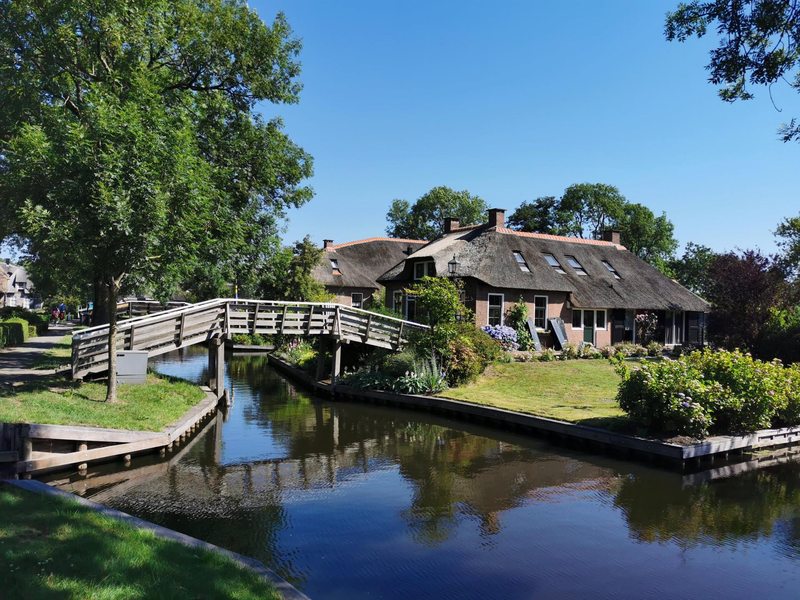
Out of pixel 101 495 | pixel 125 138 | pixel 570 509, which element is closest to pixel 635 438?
pixel 570 509

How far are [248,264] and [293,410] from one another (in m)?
6.48

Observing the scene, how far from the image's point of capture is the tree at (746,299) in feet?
84.7

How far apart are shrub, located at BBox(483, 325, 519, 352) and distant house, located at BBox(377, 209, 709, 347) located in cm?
106

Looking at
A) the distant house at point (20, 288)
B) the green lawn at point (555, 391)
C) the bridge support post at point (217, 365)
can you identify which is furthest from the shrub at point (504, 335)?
the distant house at point (20, 288)

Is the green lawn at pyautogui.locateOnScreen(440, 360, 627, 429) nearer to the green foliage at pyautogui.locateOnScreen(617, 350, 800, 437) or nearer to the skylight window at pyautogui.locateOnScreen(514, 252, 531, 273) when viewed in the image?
the green foliage at pyautogui.locateOnScreen(617, 350, 800, 437)

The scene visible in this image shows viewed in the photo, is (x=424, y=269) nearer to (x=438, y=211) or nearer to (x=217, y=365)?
(x=217, y=365)

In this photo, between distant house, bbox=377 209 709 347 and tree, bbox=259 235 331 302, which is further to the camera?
tree, bbox=259 235 331 302

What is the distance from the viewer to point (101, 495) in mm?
9477

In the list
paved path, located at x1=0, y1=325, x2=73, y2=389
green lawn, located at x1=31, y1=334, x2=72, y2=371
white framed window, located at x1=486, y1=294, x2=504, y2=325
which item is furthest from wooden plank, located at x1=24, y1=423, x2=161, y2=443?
white framed window, located at x1=486, y1=294, x2=504, y2=325

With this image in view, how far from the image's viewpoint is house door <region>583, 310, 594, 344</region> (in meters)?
29.3

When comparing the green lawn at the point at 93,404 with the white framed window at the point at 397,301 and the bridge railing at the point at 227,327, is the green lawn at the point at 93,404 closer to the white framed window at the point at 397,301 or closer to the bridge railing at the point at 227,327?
the bridge railing at the point at 227,327

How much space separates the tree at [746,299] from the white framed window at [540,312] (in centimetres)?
772

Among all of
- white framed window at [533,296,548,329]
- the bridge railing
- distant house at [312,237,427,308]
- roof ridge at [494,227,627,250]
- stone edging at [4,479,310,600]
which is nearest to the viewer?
stone edging at [4,479,310,600]

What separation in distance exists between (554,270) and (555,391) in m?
11.8
